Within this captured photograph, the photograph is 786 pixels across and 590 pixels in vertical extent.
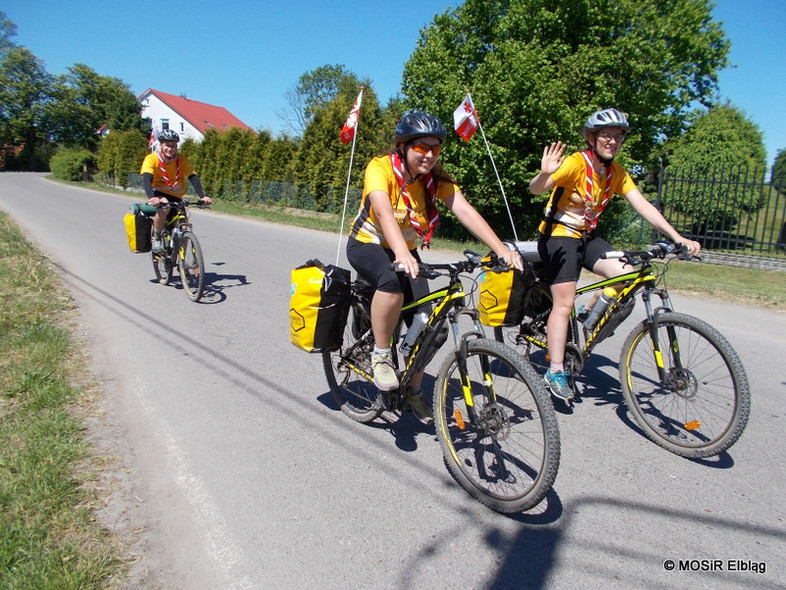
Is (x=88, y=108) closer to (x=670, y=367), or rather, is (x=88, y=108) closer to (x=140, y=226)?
(x=140, y=226)

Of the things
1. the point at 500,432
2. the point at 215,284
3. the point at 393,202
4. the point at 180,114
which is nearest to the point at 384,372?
the point at 500,432

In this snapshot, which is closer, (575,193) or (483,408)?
(483,408)

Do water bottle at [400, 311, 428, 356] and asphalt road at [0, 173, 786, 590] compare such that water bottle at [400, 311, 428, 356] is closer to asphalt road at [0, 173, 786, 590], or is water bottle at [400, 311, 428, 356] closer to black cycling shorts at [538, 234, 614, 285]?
asphalt road at [0, 173, 786, 590]

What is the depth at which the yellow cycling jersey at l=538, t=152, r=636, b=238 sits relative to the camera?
393 centimetres

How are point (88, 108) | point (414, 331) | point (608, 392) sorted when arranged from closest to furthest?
1. point (414, 331)
2. point (608, 392)
3. point (88, 108)

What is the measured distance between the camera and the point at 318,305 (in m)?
3.60

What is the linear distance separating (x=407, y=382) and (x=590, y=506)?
48.8 inches

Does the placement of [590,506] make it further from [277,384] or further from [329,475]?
[277,384]

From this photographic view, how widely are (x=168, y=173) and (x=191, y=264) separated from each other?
4.84ft

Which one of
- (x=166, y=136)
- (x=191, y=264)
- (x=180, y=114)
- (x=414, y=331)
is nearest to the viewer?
(x=414, y=331)

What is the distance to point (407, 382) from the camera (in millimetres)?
3482

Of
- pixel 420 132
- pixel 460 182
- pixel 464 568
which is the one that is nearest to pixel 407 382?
pixel 464 568

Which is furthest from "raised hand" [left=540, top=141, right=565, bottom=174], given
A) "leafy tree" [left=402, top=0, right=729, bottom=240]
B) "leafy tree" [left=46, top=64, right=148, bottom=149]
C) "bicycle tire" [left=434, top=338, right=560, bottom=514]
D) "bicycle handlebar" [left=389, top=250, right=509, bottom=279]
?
"leafy tree" [left=46, top=64, right=148, bottom=149]

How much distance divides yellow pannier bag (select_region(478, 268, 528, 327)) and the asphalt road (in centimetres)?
86
